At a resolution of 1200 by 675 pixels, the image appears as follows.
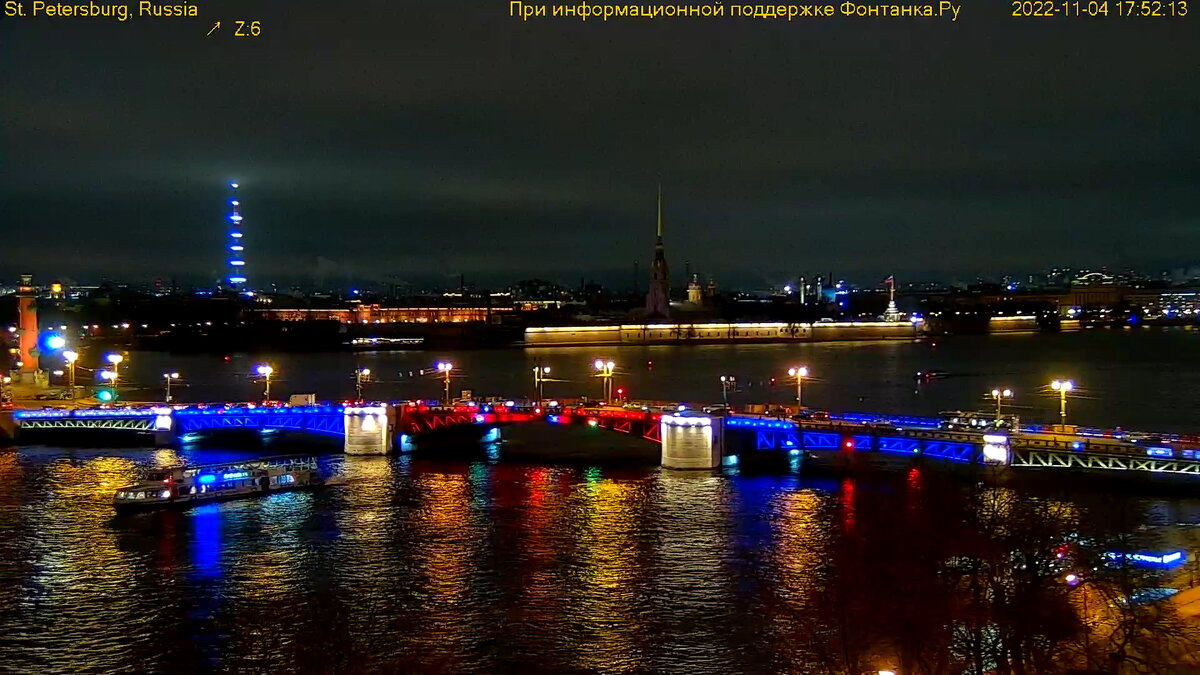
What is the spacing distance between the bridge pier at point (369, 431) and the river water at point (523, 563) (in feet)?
1.87

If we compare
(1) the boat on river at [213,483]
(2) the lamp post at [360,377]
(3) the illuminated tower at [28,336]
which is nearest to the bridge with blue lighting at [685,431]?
(2) the lamp post at [360,377]

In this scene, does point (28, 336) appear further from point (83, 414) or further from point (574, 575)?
point (574, 575)

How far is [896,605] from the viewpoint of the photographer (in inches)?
418

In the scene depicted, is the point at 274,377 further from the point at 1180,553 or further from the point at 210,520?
the point at 1180,553

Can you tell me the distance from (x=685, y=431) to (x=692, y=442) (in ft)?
0.81

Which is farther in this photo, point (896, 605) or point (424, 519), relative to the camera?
point (424, 519)

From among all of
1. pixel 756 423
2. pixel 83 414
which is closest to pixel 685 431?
pixel 756 423

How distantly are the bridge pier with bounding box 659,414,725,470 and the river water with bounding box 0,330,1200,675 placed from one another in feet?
1.82

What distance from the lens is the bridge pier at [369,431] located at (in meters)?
24.0

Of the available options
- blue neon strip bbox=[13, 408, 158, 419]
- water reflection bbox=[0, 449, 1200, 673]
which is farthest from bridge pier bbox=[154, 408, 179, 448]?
water reflection bbox=[0, 449, 1200, 673]

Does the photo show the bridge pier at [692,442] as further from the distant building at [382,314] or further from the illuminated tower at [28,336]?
the distant building at [382,314]

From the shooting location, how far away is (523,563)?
47.8 ft

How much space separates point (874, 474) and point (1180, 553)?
8.11 m

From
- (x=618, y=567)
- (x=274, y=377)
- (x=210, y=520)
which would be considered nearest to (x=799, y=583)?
(x=618, y=567)
